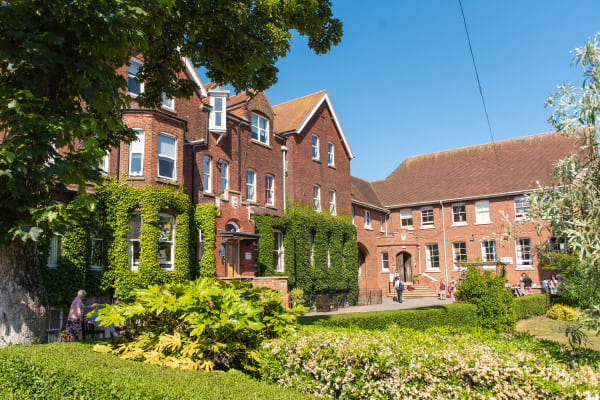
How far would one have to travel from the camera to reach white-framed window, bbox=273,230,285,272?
88.4 ft

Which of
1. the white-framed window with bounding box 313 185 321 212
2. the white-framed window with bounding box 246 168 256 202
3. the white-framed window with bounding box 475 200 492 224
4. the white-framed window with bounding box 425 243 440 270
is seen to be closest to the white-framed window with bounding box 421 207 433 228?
the white-framed window with bounding box 425 243 440 270

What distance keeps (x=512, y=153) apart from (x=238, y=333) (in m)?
39.7

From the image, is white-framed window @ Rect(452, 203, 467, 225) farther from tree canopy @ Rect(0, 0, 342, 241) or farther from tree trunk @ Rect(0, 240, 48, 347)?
tree trunk @ Rect(0, 240, 48, 347)

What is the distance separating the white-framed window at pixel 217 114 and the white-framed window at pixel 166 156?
3384mm

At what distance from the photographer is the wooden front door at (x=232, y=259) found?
23000 mm

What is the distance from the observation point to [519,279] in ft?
114

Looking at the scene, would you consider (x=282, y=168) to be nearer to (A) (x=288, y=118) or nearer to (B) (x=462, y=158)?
(A) (x=288, y=118)

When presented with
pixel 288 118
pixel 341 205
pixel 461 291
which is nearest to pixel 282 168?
pixel 288 118

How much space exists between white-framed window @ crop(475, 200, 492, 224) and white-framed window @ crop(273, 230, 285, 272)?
19150mm

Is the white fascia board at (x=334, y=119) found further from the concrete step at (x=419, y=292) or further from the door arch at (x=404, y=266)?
the concrete step at (x=419, y=292)

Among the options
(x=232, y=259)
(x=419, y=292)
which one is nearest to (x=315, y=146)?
(x=232, y=259)

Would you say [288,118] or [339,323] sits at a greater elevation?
[288,118]

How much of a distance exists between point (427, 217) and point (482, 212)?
15.7 ft

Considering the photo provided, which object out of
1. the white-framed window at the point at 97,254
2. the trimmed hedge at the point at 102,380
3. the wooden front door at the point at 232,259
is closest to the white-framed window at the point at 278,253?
the wooden front door at the point at 232,259
